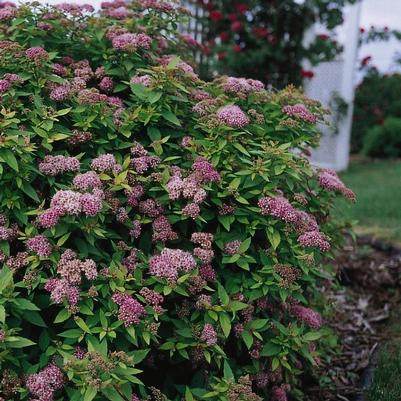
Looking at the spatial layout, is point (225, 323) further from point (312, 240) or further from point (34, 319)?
point (34, 319)

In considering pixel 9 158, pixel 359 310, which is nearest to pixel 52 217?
pixel 9 158

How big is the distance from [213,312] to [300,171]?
2.32ft

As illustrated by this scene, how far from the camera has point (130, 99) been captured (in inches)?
107

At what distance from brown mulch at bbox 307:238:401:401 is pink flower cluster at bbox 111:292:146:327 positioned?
1370 millimetres

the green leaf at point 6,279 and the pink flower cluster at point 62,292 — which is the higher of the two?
the green leaf at point 6,279

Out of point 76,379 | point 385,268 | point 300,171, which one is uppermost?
point 300,171

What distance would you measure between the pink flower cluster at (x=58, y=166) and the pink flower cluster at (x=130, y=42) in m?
0.65

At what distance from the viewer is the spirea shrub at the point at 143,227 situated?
196cm

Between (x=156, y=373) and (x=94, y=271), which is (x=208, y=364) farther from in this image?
(x=94, y=271)

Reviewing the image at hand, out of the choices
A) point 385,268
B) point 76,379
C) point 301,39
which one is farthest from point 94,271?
point 301,39

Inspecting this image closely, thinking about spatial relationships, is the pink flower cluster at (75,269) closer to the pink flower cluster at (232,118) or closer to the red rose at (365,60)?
the pink flower cluster at (232,118)

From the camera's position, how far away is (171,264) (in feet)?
6.75

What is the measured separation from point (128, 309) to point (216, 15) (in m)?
7.10

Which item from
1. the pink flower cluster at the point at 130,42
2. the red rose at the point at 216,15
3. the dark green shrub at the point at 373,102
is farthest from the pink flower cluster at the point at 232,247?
the dark green shrub at the point at 373,102
